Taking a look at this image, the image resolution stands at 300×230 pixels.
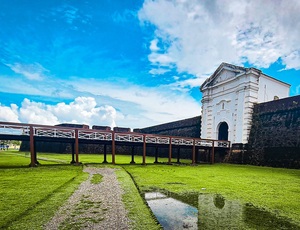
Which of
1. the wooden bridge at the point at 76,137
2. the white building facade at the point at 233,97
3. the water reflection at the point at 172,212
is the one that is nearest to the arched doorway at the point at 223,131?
the white building facade at the point at 233,97

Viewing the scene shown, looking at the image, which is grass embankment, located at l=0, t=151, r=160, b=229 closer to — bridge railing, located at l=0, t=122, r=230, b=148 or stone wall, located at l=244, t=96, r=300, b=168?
bridge railing, located at l=0, t=122, r=230, b=148

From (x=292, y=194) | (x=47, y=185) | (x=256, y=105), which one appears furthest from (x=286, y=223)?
(x=256, y=105)

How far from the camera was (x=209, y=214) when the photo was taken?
175 inches

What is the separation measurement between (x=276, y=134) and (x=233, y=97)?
5.66m

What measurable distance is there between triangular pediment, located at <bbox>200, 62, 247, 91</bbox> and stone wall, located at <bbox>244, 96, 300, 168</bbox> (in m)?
4.00

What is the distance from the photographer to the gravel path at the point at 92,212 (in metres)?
3.57

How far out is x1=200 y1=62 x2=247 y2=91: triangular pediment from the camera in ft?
63.5

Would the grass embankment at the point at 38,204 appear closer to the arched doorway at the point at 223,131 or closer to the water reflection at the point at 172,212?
the water reflection at the point at 172,212

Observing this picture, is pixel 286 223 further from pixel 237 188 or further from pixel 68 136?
pixel 68 136

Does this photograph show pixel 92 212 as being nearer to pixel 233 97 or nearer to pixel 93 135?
pixel 93 135

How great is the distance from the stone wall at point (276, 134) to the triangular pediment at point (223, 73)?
4.00 metres

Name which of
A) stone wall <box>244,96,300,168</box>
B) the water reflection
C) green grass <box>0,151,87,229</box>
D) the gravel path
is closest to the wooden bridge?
green grass <box>0,151,87,229</box>

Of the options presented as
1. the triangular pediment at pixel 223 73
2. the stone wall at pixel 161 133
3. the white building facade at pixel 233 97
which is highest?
the triangular pediment at pixel 223 73

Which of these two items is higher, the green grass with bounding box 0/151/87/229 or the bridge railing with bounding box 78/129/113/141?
the bridge railing with bounding box 78/129/113/141
